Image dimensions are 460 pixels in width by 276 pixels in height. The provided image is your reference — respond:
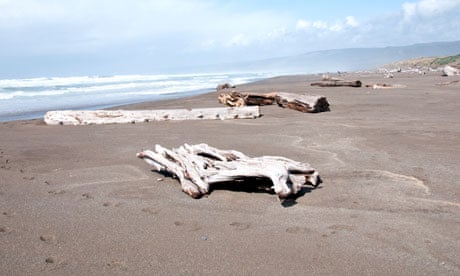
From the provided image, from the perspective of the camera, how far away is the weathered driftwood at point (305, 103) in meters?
11.2

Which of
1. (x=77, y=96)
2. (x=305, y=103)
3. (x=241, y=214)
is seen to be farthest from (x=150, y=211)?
(x=77, y=96)

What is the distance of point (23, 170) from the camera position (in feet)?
19.5

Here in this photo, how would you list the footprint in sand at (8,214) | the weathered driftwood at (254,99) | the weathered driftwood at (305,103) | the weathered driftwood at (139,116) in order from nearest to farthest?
the footprint in sand at (8,214) < the weathered driftwood at (139,116) < the weathered driftwood at (305,103) < the weathered driftwood at (254,99)

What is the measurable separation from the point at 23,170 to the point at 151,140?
2.58 meters

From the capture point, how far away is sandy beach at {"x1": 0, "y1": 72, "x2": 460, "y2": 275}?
10.1 feet

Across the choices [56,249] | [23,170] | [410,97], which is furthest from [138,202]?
[410,97]

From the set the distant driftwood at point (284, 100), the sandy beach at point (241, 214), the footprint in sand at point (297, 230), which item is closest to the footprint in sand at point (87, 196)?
the sandy beach at point (241, 214)

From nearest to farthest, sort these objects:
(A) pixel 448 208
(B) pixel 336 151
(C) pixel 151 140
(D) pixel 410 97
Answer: (A) pixel 448 208 < (B) pixel 336 151 < (C) pixel 151 140 < (D) pixel 410 97

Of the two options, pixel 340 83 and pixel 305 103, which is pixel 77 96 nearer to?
pixel 340 83

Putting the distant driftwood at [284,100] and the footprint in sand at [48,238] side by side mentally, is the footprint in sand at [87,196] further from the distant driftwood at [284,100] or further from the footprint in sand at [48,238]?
the distant driftwood at [284,100]

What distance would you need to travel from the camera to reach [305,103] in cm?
1131

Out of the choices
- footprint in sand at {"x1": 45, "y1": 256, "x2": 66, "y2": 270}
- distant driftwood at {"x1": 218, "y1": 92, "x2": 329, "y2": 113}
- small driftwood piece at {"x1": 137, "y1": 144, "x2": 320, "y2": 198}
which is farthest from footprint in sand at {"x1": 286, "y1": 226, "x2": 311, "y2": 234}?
distant driftwood at {"x1": 218, "y1": 92, "x2": 329, "y2": 113}

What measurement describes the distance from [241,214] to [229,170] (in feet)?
2.48

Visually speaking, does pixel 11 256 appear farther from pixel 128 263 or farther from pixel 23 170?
pixel 23 170
